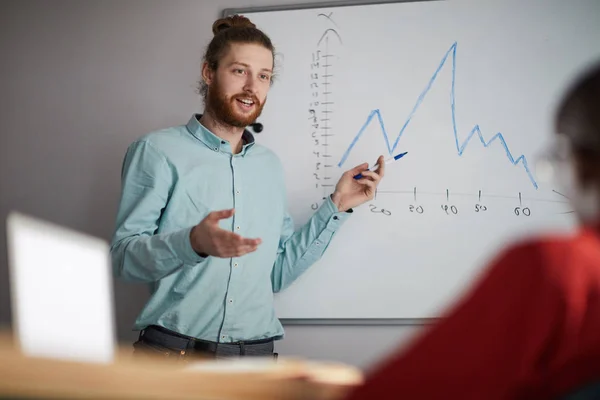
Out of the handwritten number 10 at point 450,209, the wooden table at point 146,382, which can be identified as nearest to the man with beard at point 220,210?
the handwritten number 10 at point 450,209

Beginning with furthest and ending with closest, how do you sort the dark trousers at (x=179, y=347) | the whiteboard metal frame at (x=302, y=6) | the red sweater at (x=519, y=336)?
1. the whiteboard metal frame at (x=302, y=6)
2. the dark trousers at (x=179, y=347)
3. the red sweater at (x=519, y=336)

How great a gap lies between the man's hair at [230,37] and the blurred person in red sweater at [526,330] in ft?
4.34

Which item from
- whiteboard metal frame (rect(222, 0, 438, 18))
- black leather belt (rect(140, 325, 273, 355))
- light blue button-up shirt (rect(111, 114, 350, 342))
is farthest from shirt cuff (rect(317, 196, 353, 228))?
whiteboard metal frame (rect(222, 0, 438, 18))

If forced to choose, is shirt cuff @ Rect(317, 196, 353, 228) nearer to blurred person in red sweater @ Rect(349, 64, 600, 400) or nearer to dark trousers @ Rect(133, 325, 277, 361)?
dark trousers @ Rect(133, 325, 277, 361)

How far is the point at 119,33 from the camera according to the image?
7.36 feet

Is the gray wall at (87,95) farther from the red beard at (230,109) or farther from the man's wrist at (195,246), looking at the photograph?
the man's wrist at (195,246)

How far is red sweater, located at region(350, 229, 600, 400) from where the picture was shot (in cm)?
61

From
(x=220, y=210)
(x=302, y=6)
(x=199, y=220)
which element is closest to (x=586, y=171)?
(x=220, y=210)

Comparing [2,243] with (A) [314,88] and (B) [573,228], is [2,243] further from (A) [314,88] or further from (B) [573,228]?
(B) [573,228]

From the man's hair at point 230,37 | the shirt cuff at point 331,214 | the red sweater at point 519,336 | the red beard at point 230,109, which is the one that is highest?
the man's hair at point 230,37

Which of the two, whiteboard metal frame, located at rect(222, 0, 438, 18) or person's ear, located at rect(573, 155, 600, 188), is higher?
whiteboard metal frame, located at rect(222, 0, 438, 18)

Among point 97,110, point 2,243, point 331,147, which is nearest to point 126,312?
point 2,243

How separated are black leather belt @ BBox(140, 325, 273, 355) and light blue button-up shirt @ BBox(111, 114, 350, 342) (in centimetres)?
2

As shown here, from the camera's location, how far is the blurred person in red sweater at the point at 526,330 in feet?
2.01
